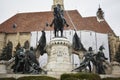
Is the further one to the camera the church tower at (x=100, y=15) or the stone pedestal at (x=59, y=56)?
the church tower at (x=100, y=15)

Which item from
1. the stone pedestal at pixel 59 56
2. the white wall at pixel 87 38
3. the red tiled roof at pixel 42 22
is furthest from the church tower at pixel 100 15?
the stone pedestal at pixel 59 56

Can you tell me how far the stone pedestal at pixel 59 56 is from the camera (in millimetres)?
17453

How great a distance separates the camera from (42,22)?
4497cm

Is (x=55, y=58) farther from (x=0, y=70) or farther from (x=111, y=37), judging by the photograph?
(x=111, y=37)

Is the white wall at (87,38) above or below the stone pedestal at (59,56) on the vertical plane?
above

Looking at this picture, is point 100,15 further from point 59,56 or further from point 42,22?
point 59,56

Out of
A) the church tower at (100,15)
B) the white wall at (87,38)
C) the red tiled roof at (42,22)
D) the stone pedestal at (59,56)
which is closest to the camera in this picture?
the stone pedestal at (59,56)

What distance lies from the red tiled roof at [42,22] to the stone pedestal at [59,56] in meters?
23.8

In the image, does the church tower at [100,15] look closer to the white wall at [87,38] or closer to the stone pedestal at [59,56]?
the white wall at [87,38]

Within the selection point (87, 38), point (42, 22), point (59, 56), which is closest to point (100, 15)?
point (87, 38)

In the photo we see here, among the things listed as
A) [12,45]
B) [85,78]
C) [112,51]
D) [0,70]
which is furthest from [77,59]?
[85,78]

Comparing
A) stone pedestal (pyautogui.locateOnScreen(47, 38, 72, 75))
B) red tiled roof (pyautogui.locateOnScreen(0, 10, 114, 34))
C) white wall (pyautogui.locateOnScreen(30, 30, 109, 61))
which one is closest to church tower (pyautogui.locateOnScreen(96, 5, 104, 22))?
red tiled roof (pyautogui.locateOnScreen(0, 10, 114, 34))

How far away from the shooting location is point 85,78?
1299 centimetres

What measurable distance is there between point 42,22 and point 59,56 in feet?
90.1
